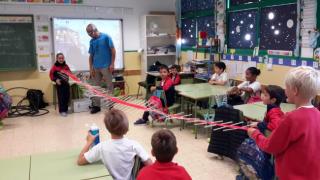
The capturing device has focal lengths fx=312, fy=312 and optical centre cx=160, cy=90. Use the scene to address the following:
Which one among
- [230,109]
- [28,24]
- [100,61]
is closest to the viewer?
[230,109]

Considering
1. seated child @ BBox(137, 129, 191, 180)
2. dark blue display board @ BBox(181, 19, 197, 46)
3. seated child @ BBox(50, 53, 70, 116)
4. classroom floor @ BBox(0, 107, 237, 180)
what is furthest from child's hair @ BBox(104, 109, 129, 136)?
dark blue display board @ BBox(181, 19, 197, 46)

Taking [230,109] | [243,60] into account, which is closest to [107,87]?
[243,60]

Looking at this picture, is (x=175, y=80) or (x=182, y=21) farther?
(x=182, y=21)

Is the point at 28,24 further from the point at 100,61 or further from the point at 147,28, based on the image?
the point at 147,28

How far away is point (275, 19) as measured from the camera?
4965mm

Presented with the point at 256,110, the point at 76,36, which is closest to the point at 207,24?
the point at 76,36

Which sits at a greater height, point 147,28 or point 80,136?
point 147,28

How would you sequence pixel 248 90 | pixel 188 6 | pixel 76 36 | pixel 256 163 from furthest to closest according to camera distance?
1. pixel 188 6
2. pixel 76 36
3. pixel 248 90
4. pixel 256 163

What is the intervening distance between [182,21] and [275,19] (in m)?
3.11

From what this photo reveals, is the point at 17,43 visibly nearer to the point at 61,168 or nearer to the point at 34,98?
the point at 34,98

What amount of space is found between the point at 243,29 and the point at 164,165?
185 inches

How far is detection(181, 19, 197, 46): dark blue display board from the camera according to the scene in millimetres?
7255

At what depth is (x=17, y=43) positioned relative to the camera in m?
6.53

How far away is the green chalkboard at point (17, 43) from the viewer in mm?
6375
